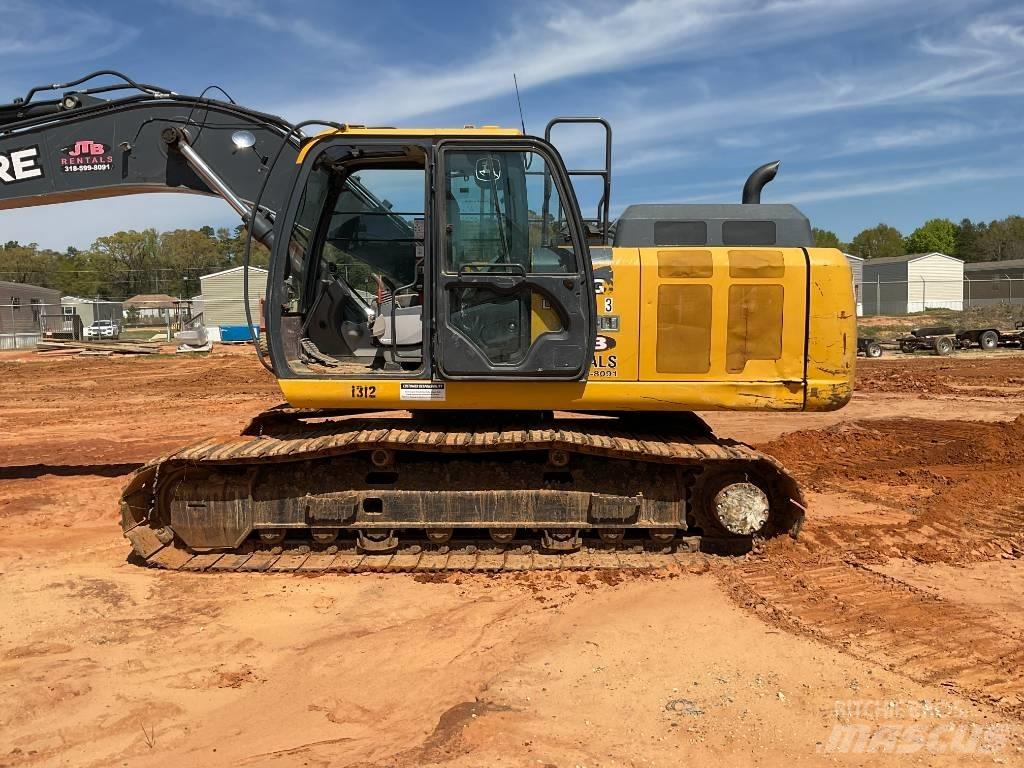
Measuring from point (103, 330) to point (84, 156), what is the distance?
3959cm

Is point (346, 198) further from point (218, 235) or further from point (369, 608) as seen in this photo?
point (218, 235)

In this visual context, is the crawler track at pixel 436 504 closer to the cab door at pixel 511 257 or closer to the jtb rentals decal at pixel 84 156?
the cab door at pixel 511 257

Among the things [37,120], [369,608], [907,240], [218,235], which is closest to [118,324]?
[37,120]

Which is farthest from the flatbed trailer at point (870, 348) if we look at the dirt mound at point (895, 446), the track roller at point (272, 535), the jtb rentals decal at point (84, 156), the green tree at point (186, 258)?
the green tree at point (186, 258)

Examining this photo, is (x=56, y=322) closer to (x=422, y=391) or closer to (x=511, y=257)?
(x=422, y=391)

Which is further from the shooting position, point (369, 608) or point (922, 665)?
point (369, 608)

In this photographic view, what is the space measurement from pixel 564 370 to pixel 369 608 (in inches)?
80.6

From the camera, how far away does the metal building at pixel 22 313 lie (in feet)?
115

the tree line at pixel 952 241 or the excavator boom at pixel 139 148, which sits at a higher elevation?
the tree line at pixel 952 241

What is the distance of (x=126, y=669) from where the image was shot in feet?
14.5

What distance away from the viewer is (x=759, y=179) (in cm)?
650

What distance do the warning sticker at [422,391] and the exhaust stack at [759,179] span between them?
296cm

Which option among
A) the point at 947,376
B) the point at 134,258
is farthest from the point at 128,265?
the point at 947,376

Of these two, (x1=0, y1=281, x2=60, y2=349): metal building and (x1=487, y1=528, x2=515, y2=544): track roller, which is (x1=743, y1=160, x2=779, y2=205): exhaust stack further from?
(x1=0, y1=281, x2=60, y2=349): metal building
